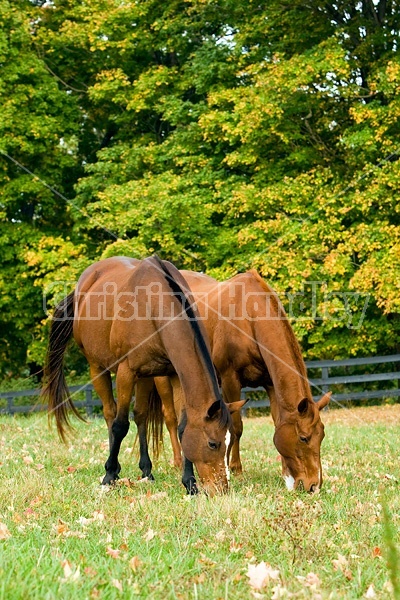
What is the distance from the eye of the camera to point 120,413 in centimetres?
722

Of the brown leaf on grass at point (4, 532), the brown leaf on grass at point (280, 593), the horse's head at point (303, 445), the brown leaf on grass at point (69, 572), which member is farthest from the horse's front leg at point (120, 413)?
the brown leaf on grass at point (280, 593)

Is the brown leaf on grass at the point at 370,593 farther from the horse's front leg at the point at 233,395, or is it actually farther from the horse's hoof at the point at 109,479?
the horse's front leg at the point at 233,395

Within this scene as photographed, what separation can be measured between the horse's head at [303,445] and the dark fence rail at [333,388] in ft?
29.3

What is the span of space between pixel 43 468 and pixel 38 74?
56.7 ft

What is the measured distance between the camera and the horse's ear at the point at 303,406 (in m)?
6.29

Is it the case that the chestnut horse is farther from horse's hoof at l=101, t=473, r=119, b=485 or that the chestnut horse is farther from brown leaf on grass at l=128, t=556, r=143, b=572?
brown leaf on grass at l=128, t=556, r=143, b=572

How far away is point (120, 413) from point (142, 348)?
0.72 m

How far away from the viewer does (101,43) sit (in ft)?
72.4

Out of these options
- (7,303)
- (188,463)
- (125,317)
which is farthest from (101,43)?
(188,463)

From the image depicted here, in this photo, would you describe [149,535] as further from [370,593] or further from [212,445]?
[212,445]

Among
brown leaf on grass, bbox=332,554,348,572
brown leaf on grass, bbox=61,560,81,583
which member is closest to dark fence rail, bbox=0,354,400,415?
brown leaf on grass, bbox=332,554,348,572

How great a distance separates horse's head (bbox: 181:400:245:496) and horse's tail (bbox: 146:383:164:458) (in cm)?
231

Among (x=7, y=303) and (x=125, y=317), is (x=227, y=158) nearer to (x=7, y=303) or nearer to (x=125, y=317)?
(x=7, y=303)

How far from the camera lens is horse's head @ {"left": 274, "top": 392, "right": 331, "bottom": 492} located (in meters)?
6.27
